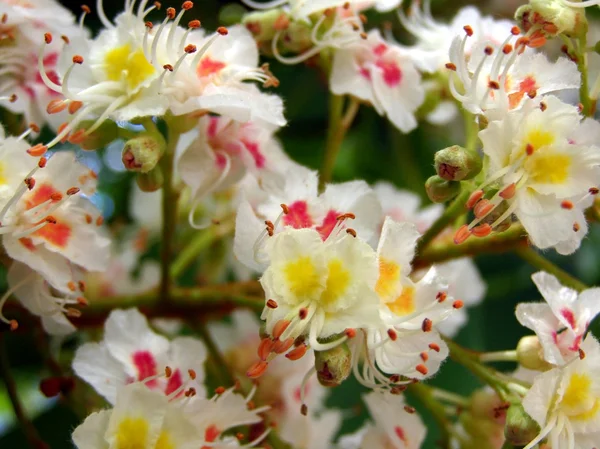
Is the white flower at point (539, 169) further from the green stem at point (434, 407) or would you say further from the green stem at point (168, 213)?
the green stem at point (168, 213)

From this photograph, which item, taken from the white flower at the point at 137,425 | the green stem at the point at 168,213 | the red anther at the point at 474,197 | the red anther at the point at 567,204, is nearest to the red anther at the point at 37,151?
the green stem at the point at 168,213

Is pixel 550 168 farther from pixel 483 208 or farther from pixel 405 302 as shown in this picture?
pixel 405 302

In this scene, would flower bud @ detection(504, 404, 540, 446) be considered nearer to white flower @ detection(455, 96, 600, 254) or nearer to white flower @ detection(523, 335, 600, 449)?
white flower @ detection(523, 335, 600, 449)

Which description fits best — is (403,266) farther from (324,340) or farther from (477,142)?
(477,142)

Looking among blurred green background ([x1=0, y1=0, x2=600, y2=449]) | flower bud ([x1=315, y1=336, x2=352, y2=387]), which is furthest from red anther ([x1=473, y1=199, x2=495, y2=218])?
blurred green background ([x1=0, y1=0, x2=600, y2=449])

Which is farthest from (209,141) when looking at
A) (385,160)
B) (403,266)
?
(385,160)

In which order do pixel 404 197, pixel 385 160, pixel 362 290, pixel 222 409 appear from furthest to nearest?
pixel 385 160, pixel 404 197, pixel 222 409, pixel 362 290

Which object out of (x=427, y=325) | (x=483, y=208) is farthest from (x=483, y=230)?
(x=427, y=325)
